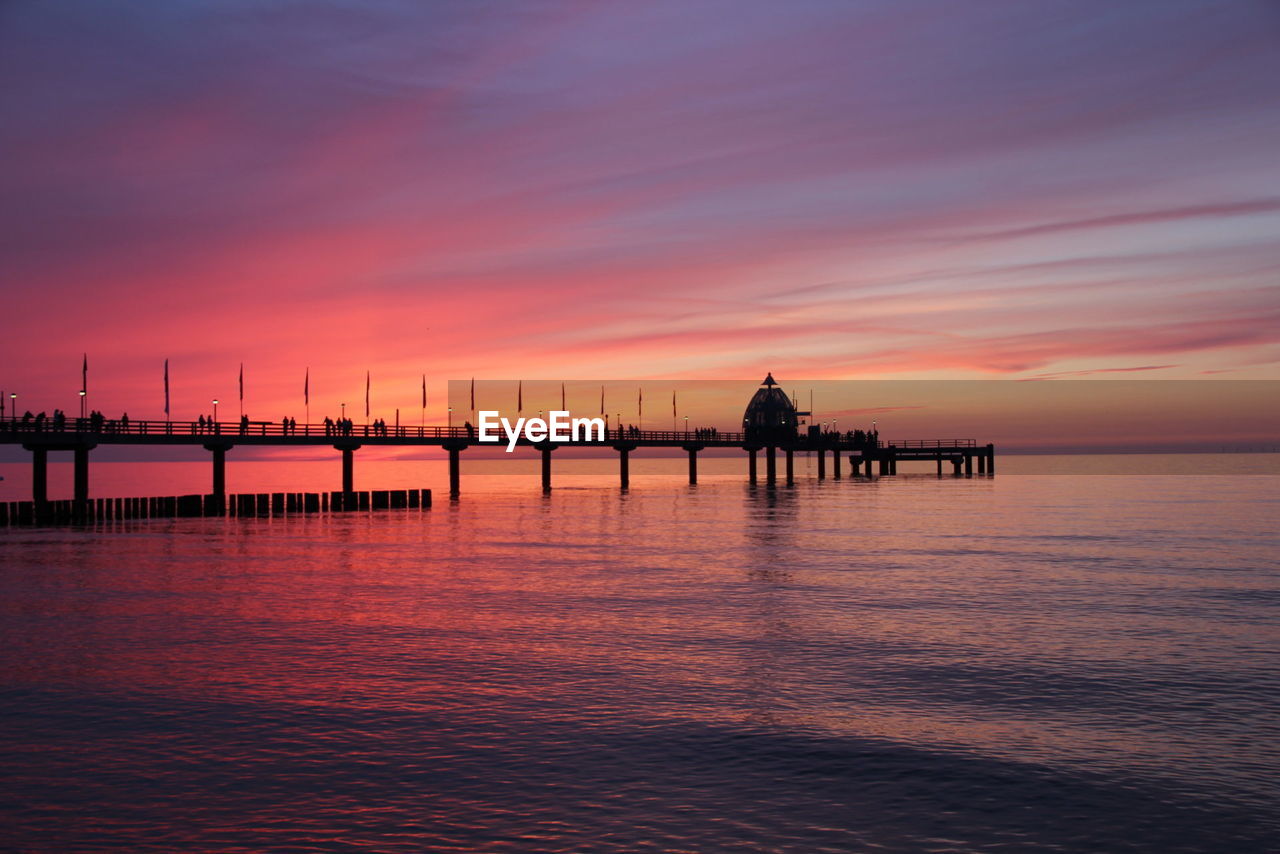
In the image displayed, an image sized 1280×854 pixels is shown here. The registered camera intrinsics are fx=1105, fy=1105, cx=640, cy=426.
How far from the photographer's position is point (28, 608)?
104 feet

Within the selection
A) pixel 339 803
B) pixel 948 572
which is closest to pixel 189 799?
pixel 339 803

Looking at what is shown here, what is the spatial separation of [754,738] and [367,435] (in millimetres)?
73741

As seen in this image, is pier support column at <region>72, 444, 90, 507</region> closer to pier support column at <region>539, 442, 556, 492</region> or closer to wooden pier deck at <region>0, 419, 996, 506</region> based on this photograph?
wooden pier deck at <region>0, 419, 996, 506</region>

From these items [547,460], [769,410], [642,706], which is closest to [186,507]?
[547,460]

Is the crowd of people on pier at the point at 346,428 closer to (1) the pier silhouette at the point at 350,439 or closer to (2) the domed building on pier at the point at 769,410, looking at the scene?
(1) the pier silhouette at the point at 350,439

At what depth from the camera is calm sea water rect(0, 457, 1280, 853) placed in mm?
13789

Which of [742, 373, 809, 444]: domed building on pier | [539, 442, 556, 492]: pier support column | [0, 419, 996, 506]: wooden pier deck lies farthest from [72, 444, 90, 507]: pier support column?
[742, 373, 809, 444]: domed building on pier

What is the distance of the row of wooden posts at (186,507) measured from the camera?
6906 centimetres

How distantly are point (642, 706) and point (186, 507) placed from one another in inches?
2571

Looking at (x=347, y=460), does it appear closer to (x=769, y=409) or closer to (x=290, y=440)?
(x=290, y=440)

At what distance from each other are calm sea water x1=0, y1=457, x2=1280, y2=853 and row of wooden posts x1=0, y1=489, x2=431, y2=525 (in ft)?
93.4

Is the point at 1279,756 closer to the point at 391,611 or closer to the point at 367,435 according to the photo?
the point at 391,611

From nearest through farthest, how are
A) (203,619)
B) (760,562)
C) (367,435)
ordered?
(203,619)
(760,562)
(367,435)

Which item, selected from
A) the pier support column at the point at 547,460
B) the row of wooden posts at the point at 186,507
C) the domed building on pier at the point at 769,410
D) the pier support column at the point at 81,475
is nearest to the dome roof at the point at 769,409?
the domed building on pier at the point at 769,410
